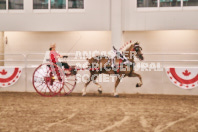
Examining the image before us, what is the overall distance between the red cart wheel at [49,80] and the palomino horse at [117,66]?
1008mm

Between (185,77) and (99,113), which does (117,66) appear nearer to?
(185,77)

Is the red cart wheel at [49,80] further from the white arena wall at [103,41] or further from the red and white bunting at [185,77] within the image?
the red and white bunting at [185,77]

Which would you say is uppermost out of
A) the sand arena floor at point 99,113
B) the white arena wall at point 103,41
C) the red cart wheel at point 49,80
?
the white arena wall at point 103,41

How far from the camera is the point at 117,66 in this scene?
43.5ft

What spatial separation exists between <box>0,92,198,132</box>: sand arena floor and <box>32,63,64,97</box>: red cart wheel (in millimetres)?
520

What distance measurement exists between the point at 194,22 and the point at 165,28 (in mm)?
1285

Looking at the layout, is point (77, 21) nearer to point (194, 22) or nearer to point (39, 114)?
point (194, 22)

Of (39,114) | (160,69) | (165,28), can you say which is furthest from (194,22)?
(39,114)

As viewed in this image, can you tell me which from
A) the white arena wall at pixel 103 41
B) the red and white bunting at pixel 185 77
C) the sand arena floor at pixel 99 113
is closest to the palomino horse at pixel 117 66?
the sand arena floor at pixel 99 113

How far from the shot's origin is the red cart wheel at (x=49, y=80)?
13211mm

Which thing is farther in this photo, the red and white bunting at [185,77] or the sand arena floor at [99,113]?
the red and white bunting at [185,77]

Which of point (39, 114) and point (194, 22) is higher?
point (194, 22)

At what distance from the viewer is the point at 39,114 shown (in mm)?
9852

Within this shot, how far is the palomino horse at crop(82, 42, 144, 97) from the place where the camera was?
43.1ft
